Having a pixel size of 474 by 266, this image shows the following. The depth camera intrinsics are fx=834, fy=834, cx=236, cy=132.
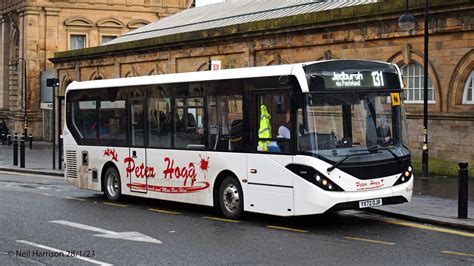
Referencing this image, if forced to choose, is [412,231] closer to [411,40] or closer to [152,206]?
[152,206]

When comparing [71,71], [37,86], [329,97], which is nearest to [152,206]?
[329,97]

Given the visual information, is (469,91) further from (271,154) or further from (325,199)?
(325,199)

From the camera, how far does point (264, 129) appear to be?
560 inches

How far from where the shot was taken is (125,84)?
1819 centimetres

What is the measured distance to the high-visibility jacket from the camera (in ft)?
46.3

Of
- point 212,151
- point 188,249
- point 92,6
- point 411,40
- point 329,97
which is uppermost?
point 92,6

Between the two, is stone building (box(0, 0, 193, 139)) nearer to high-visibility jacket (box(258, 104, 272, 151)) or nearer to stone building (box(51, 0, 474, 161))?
stone building (box(51, 0, 474, 161))

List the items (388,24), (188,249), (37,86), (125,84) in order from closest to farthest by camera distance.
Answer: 1. (188,249)
2. (125,84)
3. (388,24)
4. (37,86)

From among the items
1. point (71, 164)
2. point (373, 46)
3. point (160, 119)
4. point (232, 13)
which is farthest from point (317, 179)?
point (232, 13)

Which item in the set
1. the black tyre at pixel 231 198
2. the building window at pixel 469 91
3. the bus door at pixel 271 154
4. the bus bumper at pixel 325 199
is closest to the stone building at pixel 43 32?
the building window at pixel 469 91

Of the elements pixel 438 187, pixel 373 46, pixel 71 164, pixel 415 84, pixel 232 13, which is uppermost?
pixel 232 13

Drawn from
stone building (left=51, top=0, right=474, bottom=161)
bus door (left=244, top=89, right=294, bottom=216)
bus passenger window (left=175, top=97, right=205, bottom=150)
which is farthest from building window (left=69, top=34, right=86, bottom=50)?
bus door (left=244, top=89, right=294, bottom=216)

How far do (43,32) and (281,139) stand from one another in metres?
55.5

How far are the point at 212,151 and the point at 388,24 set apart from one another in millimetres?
11781
